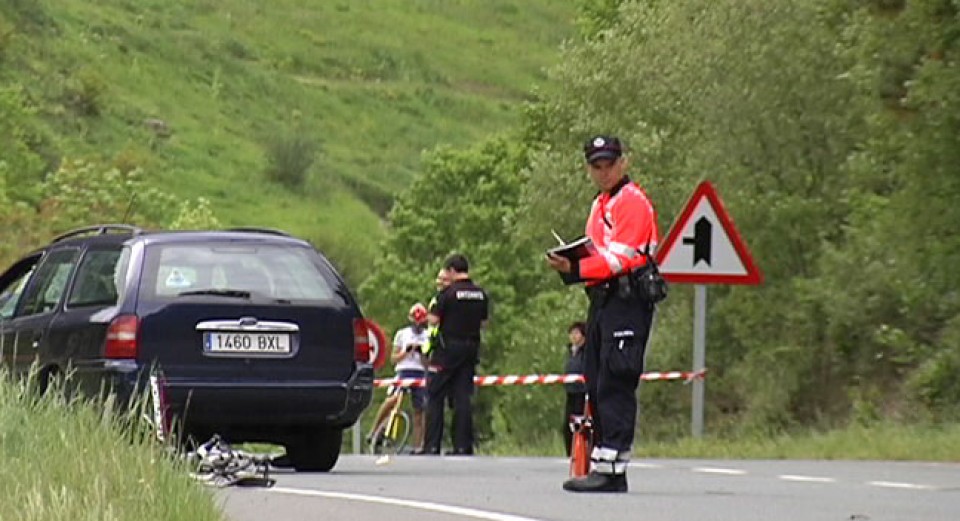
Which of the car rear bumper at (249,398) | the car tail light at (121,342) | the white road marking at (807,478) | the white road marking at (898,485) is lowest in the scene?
the white road marking at (807,478)

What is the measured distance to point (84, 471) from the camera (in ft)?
36.5

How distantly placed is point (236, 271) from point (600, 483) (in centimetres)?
401

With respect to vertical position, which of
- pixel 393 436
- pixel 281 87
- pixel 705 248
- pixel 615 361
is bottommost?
pixel 393 436

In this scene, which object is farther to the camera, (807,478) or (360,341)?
(360,341)

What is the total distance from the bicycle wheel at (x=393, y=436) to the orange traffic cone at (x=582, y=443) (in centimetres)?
1524

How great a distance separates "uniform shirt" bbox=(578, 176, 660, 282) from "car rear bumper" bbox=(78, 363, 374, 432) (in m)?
3.70

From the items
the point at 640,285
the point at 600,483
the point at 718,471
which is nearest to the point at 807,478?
the point at 718,471

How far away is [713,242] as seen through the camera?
2327cm

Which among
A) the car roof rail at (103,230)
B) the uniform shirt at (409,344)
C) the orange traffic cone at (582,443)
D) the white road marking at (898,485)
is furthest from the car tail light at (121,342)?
the uniform shirt at (409,344)

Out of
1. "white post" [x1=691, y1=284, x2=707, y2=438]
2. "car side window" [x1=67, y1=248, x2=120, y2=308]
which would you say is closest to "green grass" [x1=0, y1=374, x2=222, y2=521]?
"car side window" [x1=67, y1=248, x2=120, y2=308]

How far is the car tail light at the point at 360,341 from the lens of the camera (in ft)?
57.4

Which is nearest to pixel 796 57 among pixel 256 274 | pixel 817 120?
pixel 817 120

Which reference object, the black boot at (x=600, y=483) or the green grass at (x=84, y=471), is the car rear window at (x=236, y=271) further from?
the green grass at (x=84, y=471)

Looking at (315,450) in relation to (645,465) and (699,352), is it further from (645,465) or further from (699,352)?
(699,352)
